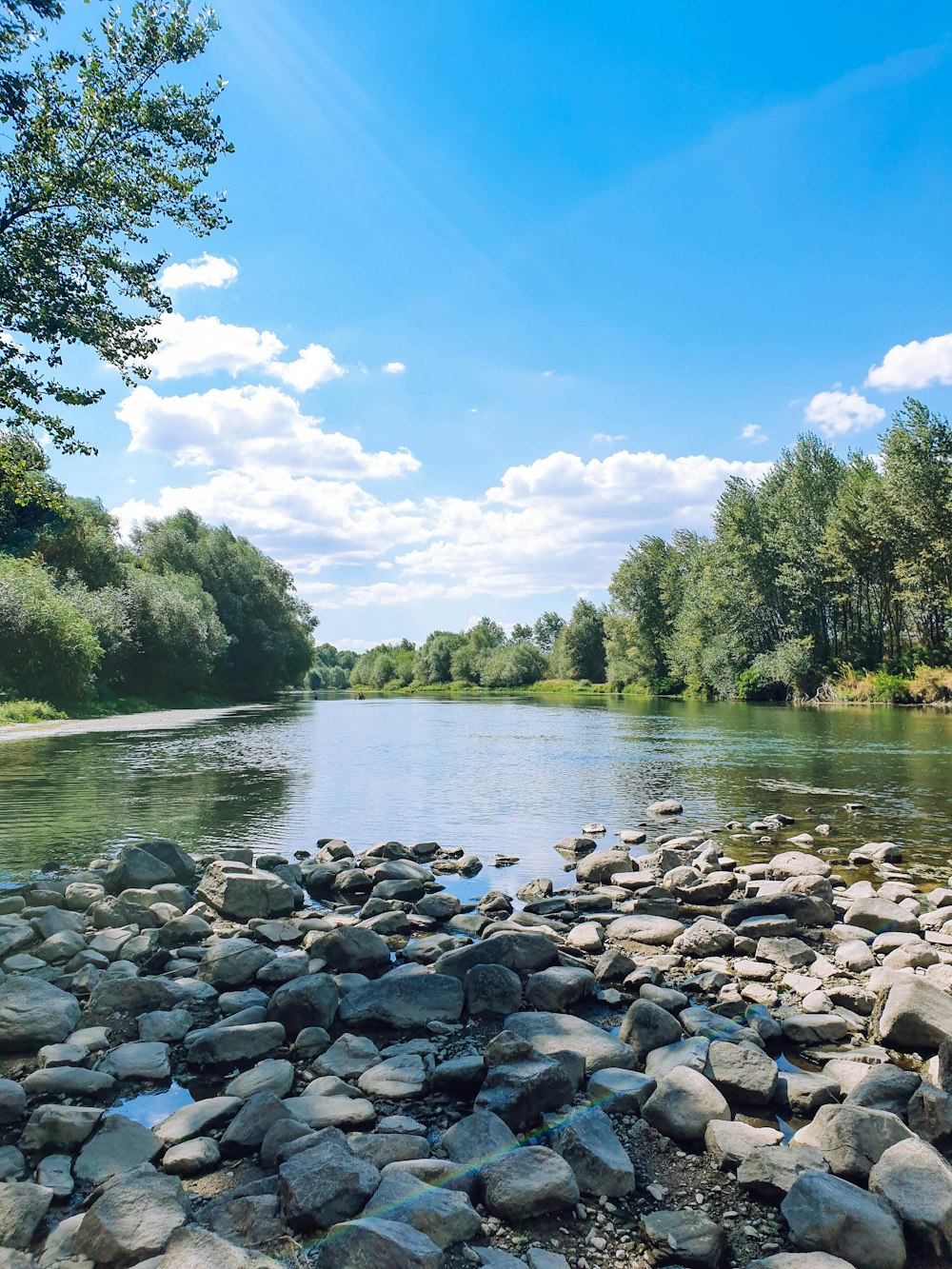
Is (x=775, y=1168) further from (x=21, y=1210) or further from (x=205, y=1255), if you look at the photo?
(x=21, y=1210)

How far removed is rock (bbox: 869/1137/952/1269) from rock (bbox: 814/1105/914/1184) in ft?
0.29

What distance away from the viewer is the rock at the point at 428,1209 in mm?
3488

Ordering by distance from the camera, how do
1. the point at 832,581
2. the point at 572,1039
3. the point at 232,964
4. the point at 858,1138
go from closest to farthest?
the point at 858,1138 < the point at 572,1039 < the point at 232,964 < the point at 832,581

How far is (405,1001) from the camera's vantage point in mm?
6172

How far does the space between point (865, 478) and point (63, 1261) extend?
65.1 meters

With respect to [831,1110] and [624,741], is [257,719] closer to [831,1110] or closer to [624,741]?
[624,741]

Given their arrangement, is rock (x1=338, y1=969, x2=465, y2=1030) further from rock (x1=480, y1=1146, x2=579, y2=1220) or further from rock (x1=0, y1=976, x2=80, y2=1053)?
rock (x1=480, y1=1146, x2=579, y2=1220)

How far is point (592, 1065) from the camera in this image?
5.20m

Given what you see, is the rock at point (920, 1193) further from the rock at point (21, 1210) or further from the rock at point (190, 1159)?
the rock at point (21, 1210)

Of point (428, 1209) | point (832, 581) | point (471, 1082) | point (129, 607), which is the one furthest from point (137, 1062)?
point (832, 581)

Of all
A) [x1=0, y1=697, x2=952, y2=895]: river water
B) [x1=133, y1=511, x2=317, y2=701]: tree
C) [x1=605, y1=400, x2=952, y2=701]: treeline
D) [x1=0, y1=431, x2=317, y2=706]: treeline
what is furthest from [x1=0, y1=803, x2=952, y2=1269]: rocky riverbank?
[x1=133, y1=511, x2=317, y2=701]: tree

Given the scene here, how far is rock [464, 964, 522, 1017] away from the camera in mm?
6191

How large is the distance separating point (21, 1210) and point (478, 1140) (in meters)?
2.16

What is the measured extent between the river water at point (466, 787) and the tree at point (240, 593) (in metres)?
39.4
